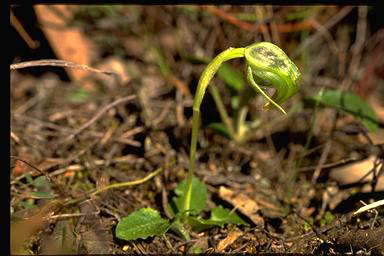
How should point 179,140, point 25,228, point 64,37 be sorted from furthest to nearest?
1. point 64,37
2. point 179,140
3. point 25,228

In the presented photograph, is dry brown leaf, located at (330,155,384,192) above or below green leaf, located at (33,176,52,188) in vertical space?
above

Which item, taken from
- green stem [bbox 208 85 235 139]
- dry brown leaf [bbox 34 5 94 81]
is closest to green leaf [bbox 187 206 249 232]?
green stem [bbox 208 85 235 139]

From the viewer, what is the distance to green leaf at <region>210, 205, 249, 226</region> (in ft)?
4.72

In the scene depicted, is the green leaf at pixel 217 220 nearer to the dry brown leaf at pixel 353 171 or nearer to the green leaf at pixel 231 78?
the dry brown leaf at pixel 353 171

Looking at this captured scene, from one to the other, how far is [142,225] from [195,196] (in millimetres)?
238

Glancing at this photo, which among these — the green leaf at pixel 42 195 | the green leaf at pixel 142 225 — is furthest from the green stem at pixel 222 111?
the green leaf at pixel 42 195

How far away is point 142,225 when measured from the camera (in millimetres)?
1366

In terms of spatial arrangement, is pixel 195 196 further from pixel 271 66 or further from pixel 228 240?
pixel 271 66

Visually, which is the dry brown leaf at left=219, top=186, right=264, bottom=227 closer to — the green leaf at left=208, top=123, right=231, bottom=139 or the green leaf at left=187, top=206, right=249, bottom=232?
the green leaf at left=187, top=206, right=249, bottom=232

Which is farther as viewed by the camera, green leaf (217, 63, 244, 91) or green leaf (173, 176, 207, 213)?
green leaf (217, 63, 244, 91)

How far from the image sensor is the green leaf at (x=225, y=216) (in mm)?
1438

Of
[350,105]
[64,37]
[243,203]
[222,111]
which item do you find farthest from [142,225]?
[64,37]

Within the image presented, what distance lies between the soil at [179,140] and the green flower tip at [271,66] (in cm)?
43

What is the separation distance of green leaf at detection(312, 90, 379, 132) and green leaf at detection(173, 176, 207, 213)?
557 mm
